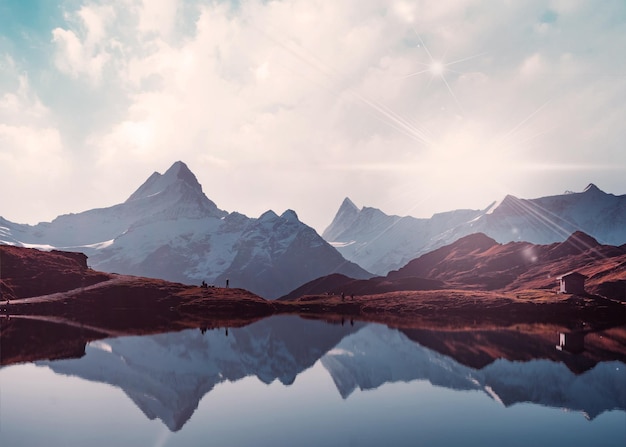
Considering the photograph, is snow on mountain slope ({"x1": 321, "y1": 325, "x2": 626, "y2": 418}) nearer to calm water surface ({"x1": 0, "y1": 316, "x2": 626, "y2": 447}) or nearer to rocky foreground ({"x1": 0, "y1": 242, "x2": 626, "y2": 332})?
calm water surface ({"x1": 0, "y1": 316, "x2": 626, "y2": 447})

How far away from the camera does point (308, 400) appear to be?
37500 millimetres

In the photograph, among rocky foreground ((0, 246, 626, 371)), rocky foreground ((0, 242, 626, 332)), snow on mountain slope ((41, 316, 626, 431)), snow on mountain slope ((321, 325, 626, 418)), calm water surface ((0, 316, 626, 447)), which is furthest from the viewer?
rocky foreground ((0, 242, 626, 332))

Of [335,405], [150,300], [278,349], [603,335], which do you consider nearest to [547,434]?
[335,405]

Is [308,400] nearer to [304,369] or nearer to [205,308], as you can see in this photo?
[304,369]

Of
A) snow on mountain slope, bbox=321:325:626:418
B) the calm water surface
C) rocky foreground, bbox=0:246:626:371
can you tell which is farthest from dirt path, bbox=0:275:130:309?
snow on mountain slope, bbox=321:325:626:418

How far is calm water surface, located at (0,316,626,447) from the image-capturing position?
2808cm

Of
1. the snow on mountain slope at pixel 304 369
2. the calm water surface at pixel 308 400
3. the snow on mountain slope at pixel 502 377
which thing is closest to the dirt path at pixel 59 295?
the snow on mountain slope at pixel 304 369

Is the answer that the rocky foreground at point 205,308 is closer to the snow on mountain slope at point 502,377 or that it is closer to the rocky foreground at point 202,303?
the rocky foreground at point 202,303

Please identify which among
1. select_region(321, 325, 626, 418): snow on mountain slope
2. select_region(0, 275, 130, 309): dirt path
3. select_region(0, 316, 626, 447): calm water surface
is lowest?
select_region(0, 316, 626, 447): calm water surface

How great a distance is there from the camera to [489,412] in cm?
3341

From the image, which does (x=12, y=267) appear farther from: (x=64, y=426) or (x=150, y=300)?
(x=64, y=426)

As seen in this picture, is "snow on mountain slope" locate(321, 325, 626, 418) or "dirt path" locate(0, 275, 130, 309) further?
"dirt path" locate(0, 275, 130, 309)

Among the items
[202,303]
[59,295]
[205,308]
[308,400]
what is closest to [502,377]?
[308,400]

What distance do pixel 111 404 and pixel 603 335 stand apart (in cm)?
8498
